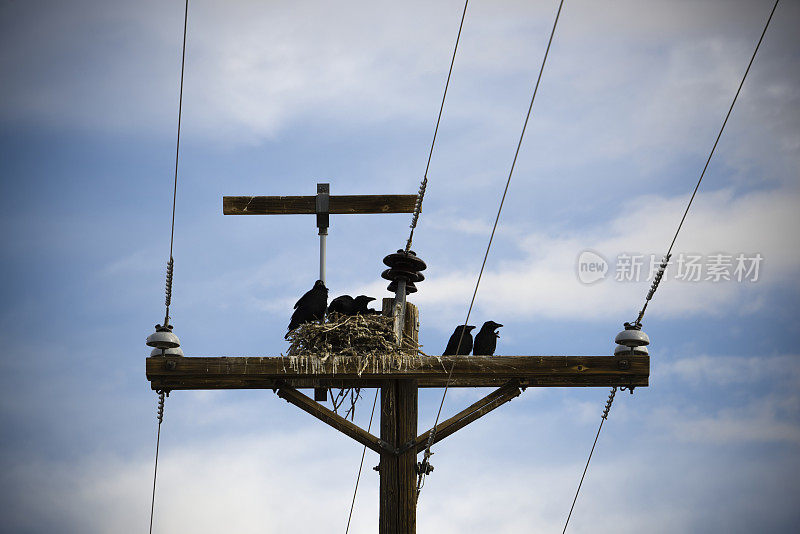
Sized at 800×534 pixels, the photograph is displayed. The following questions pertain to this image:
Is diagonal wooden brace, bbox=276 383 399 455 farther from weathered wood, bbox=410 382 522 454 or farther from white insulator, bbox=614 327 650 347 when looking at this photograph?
white insulator, bbox=614 327 650 347

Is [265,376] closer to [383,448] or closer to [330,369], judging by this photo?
[330,369]

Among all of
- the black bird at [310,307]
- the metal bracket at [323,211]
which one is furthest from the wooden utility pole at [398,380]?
the metal bracket at [323,211]

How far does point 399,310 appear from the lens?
8914mm

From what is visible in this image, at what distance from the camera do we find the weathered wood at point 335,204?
1035 cm

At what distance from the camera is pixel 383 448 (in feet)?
27.1

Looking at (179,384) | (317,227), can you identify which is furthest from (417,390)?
(317,227)

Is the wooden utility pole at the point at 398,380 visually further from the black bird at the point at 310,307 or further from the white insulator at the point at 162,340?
the black bird at the point at 310,307

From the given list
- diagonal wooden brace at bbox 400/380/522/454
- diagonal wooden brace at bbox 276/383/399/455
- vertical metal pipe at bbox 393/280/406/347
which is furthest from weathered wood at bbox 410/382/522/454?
vertical metal pipe at bbox 393/280/406/347

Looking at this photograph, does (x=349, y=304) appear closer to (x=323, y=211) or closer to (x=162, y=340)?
(x=323, y=211)

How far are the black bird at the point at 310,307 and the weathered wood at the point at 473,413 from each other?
175 cm

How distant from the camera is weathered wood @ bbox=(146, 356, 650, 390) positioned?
317 inches

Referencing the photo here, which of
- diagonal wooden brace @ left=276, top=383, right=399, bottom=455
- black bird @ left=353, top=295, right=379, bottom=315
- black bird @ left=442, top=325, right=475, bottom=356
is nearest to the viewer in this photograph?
diagonal wooden brace @ left=276, top=383, right=399, bottom=455

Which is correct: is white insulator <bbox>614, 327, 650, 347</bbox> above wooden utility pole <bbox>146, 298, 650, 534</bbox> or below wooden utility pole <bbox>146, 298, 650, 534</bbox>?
above

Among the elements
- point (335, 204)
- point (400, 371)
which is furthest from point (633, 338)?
point (335, 204)
